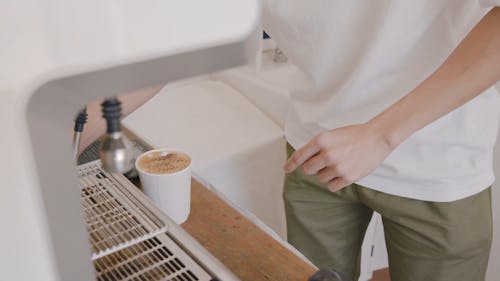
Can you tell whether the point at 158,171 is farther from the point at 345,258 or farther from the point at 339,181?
the point at 345,258

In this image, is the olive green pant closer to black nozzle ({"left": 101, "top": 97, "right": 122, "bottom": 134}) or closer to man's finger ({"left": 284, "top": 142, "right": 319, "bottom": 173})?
man's finger ({"left": 284, "top": 142, "right": 319, "bottom": 173})

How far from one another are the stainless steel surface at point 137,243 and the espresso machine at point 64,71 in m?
0.17

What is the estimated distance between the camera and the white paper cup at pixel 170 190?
70 centimetres

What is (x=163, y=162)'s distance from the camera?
29.7 inches

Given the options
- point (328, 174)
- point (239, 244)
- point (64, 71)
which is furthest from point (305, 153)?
point (64, 71)

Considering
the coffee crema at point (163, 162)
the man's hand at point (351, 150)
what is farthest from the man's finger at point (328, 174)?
the coffee crema at point (163, 162)

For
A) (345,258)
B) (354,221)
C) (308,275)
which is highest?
(308,275)

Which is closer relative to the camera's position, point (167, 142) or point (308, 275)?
point (308, 275)

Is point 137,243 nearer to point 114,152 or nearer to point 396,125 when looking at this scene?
point 114,152

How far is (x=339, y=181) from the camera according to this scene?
640mm

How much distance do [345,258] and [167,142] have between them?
540mm

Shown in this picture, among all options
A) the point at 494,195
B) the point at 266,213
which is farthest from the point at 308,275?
the point at 494,195

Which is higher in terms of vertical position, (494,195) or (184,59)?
→ (184,59)

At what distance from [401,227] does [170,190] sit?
0.44m
